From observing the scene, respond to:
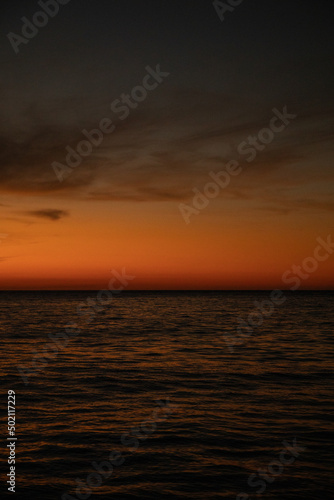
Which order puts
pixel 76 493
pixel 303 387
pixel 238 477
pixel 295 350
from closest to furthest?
pixel 76 493 < pixel 238 477 < pixel 303 387 < pixel 295 350

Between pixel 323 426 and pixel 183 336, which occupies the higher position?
pixel 183 336

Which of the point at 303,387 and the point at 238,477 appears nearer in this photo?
the point at 238,477

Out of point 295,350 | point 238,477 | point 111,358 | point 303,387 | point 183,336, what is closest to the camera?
point 238,477

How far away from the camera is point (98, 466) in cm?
1108

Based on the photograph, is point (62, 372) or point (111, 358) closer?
point (62, 372)

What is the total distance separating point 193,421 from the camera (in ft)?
47.4

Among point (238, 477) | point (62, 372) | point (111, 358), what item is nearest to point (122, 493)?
point (238, 477)

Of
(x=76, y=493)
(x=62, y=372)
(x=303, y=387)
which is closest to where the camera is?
(x=76, y=493)

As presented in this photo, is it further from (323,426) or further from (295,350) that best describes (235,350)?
(323,426)

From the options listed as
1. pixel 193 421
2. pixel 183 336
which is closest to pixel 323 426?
pixel 193 421

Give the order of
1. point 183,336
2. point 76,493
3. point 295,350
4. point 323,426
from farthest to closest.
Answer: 1. point 183,336
2. point 295,350
3. point 323,426
4. point 76,493

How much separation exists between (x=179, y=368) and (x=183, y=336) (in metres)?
15.1

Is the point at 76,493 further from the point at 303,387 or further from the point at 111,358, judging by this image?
the point at 111,358

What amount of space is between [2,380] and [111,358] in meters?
7.84
